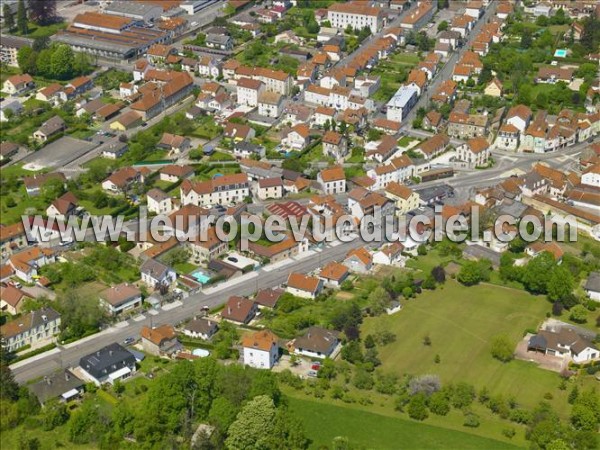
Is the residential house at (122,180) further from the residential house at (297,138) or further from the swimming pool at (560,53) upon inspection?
the swimming pool at (560,53)

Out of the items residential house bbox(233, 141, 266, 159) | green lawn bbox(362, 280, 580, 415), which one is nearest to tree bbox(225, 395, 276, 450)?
green lawn bbox(362, 280, 580, 415)

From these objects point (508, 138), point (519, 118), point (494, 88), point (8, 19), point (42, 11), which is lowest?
point (508, 138)

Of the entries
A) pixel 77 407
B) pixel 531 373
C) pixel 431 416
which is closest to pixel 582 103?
pixel 531 373

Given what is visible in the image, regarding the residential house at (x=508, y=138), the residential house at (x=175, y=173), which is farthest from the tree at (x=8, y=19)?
the residential house at (x=508, y=138)

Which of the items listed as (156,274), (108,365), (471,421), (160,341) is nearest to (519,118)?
(156,274)

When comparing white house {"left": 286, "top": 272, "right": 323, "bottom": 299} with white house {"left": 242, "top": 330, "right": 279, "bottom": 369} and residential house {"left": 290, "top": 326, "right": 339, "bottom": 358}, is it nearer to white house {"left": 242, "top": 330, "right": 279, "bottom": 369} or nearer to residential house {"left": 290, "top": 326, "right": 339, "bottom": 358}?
residential house {"left": 290, "top": 326, "right": 339, "bottom": 358}

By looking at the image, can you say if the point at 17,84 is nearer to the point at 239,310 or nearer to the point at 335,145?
the point at 335,145
